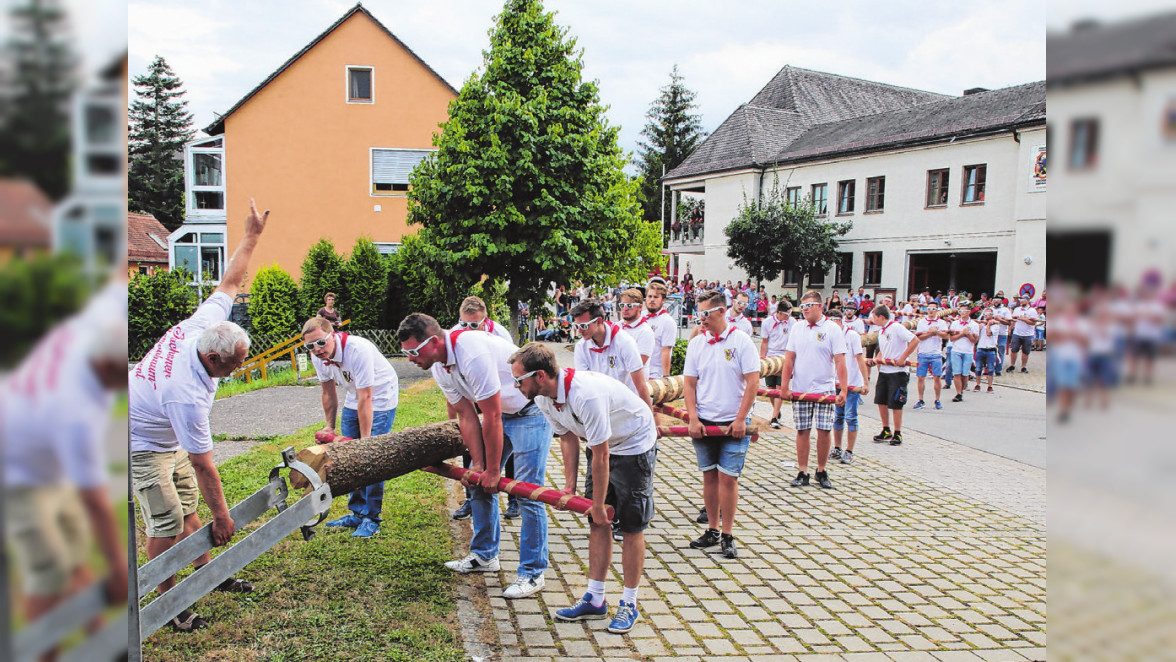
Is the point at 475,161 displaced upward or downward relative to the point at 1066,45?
upward

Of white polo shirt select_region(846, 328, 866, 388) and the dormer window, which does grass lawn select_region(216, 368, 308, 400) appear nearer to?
the dormer window

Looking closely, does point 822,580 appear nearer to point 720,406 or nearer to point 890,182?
point 720,406

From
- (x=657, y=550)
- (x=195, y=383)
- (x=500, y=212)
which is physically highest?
(x=500, y=212)

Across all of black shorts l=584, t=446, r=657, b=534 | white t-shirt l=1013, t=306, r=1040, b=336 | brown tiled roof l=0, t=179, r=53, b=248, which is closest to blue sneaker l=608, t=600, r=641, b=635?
black shorts l=584, t=446, r=657, b=534

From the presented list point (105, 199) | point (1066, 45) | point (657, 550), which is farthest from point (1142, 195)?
point (657, 550)

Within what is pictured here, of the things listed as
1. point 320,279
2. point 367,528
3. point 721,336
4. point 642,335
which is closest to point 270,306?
point 320,279

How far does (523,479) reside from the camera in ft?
18.3

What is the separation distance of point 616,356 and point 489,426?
2346mm

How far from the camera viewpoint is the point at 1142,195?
1.81 feet

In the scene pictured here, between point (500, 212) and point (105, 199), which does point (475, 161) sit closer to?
point (500, 212)

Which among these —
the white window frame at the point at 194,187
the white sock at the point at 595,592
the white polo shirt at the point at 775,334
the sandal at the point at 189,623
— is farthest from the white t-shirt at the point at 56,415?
the white window frame at the point at 194,187

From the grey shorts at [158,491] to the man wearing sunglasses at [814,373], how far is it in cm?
597

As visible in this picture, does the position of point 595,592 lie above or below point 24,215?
below

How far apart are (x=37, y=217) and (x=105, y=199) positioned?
61 mm
